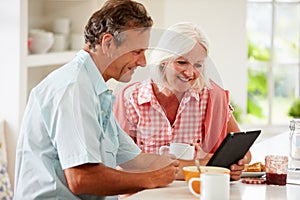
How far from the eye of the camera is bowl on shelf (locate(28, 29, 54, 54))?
4094mm

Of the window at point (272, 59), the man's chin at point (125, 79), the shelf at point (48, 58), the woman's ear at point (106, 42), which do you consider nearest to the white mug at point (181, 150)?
the man's chin at point (125, 79)

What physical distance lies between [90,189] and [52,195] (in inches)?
6.1

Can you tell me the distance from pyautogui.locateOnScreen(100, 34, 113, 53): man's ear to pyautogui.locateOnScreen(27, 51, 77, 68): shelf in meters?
1.75

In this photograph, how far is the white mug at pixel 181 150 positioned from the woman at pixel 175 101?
0.02 metres

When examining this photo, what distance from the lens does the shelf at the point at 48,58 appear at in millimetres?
3941

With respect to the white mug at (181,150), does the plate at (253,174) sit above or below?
below

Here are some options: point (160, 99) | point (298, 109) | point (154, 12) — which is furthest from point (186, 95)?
point (298, 109)

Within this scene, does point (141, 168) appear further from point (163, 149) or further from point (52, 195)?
point (52, 195)

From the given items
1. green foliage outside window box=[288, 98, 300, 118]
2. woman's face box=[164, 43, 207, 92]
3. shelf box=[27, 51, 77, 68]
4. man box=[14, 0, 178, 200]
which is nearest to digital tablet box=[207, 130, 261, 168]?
man box=[14, 0, 178, 200]

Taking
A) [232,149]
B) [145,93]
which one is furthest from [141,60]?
[232,149]

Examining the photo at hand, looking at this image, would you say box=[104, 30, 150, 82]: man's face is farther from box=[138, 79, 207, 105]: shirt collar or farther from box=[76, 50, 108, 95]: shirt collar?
box=[138, 79, 207, 105]: shirt collar

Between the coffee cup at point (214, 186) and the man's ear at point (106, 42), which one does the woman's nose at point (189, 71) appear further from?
the coffee cup at point (214, 186)

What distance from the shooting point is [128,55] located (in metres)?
2.21

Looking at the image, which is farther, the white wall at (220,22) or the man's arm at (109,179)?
the white wall at (220,22)
